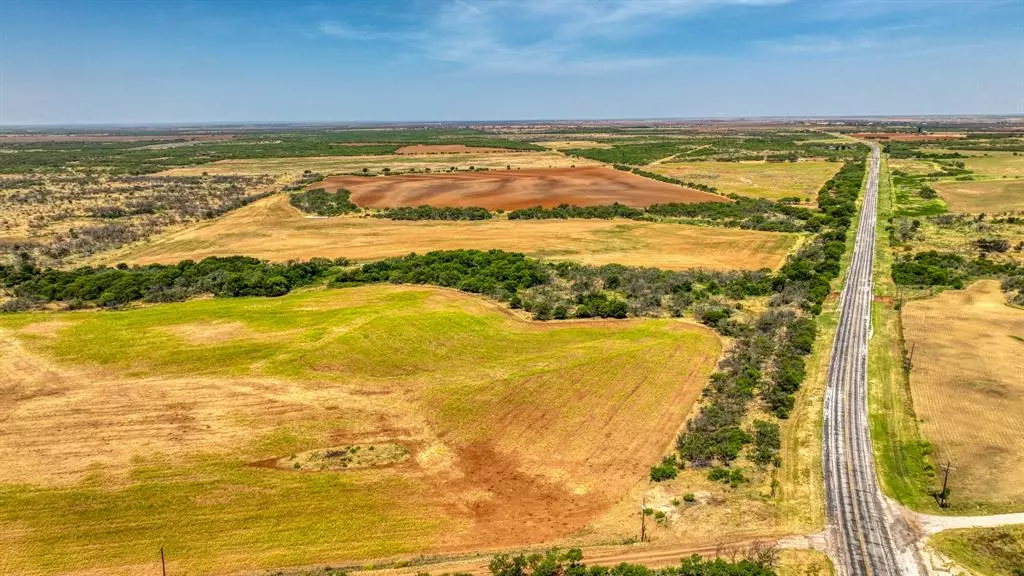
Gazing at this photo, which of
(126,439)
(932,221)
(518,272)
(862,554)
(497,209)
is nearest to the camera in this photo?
(862,554)

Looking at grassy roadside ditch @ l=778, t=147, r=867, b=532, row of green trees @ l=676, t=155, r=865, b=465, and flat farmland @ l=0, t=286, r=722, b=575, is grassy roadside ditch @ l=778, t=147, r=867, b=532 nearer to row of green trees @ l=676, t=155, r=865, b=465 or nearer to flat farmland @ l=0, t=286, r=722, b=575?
row of green trees @ l=676, t=155, r=865, b=465

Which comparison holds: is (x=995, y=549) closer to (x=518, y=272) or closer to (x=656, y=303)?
(x=656, y=303)

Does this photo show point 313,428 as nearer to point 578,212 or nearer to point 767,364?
point 767,364

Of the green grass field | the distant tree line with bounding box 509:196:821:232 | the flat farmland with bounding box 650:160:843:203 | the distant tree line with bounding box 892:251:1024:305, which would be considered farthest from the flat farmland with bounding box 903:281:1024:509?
the flat farmland with bounding box 650:160:843:203

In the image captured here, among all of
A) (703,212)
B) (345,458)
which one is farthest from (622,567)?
(703,212)

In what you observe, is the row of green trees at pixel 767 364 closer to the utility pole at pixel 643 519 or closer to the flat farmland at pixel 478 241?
the utility pole at pixel 643 519

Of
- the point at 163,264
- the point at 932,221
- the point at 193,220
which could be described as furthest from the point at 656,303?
the point at 193,220
